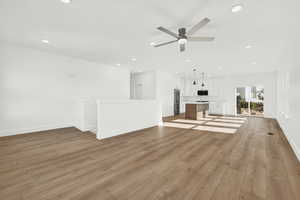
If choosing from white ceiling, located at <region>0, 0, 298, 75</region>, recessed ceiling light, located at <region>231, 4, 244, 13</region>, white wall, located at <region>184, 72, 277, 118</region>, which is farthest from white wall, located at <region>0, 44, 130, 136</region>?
white wall, located at <region>184, 72, 277, 118</region>

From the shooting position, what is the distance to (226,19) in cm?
279

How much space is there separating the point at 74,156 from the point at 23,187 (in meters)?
0.98

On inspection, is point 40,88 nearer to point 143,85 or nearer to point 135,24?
point 135,24

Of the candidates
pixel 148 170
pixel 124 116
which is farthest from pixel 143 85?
pixel 148 170

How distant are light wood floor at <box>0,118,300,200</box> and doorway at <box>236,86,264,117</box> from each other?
22.1 ft

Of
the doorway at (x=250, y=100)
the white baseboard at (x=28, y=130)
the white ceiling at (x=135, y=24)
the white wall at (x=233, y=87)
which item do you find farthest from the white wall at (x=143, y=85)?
the doorway at (x=250, y=100)

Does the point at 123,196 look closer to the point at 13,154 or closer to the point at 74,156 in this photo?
the point at 74,156

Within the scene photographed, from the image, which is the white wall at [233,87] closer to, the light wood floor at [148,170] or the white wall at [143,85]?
the white wall at [143,85]

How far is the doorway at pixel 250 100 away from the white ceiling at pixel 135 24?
5.26 meters

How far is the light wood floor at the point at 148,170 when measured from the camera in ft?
5.52

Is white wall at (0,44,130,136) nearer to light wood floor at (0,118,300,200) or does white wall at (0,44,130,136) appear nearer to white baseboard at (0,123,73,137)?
white baseboard at (0,123,73,137)

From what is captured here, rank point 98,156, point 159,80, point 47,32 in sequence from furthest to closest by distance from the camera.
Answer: point 159,80 → point 47,32 → point 98,156

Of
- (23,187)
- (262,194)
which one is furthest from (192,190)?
(23,187)

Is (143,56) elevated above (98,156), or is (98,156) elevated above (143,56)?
(143,56)
